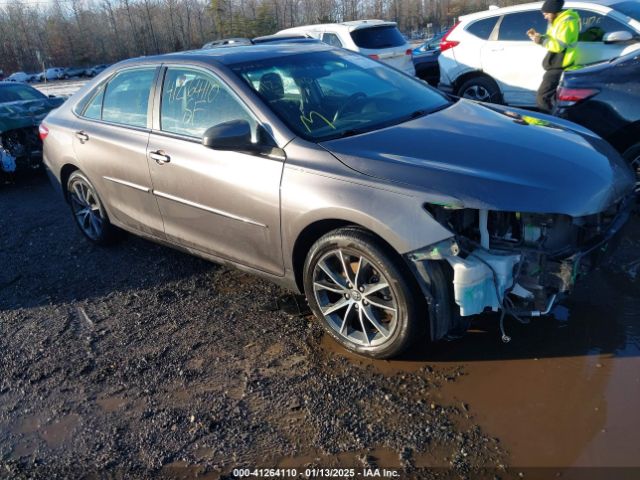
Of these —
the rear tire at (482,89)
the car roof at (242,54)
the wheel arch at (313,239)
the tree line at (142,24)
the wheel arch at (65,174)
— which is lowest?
the tree line at (142,24)

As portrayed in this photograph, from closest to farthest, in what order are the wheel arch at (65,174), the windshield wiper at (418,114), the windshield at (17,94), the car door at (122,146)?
the windshield wiper at (418,114) → the car door at (122,146) → the wheel arch at (65,174) → the windshield at (17,94)

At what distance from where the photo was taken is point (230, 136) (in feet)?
10.5

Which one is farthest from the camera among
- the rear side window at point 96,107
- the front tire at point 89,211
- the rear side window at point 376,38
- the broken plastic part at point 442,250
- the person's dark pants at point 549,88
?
the rear side window at point 376,38

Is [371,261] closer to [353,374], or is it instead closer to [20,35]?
[353,374]

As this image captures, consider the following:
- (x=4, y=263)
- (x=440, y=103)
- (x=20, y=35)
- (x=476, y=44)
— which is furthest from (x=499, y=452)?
(x=20, y=35)

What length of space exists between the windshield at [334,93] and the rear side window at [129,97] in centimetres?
92

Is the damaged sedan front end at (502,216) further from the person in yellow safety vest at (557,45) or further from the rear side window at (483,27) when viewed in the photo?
the rear side window at (483,27)

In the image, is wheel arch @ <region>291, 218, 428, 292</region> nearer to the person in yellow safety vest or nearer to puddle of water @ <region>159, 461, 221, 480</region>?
puddle of water @ <region>159, 461, 221, 480</region>

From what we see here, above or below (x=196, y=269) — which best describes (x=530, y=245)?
above

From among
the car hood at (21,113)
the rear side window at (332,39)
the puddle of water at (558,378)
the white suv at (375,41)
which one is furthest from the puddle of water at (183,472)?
the rear side window at (332,39)

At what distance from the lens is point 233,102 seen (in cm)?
353

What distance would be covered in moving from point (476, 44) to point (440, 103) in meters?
5.50

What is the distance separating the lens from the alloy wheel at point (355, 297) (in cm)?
302

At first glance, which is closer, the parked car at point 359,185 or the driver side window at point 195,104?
the parked car at point 359,185
